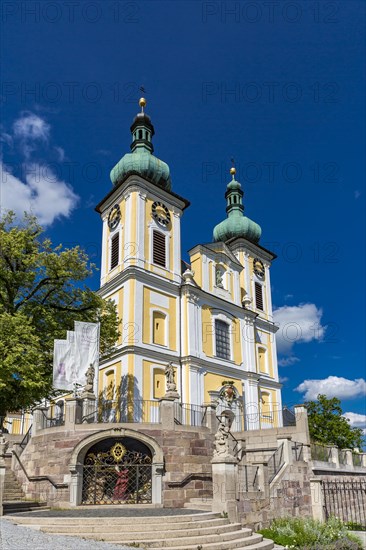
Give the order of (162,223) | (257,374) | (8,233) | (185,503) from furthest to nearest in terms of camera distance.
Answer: (257,374) → (162,223) → (8,233) → (185,503)

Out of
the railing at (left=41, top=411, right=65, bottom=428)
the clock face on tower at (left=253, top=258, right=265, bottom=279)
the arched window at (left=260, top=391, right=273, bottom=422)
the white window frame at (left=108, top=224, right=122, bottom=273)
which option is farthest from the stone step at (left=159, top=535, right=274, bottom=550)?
the clock face on tower at (left=253, top=258, right=265, bottom=279)

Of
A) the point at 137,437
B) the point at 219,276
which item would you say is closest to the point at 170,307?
the point at 219,276

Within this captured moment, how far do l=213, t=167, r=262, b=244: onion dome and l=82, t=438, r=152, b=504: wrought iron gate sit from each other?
87.8 feet

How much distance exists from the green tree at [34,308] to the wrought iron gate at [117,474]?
369 cm

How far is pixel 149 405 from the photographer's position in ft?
82.5

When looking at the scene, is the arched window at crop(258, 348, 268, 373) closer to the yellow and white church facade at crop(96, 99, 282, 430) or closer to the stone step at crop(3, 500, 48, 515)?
the yellow and white church facade at crop(96, 99, 282, 430)

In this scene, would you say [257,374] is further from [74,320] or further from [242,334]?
[74,320]

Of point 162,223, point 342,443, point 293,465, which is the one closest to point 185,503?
point 293,465

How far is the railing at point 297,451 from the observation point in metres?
18.1

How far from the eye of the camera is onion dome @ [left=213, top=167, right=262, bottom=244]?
42.2 meters

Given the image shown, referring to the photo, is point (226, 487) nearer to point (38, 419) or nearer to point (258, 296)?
point (38, 419)

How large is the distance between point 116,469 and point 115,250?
58.4ft

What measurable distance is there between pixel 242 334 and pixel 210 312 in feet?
12.4

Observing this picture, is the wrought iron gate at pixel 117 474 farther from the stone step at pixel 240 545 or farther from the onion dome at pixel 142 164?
the onion dome at pixel 142 164
